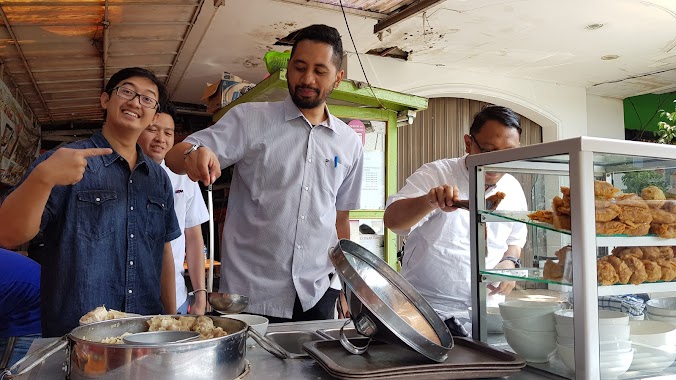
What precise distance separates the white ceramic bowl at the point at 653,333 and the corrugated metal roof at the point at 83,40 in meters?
3.42

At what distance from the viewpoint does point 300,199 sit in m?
2.02

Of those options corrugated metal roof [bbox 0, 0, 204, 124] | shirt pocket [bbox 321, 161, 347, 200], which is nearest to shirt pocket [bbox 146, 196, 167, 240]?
shirt pocket [bbox 321, 161, 347, 200]

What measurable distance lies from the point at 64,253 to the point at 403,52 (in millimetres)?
4112

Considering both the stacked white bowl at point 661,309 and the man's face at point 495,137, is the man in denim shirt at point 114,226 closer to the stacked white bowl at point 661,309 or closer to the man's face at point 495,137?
the man's face at point 495,137

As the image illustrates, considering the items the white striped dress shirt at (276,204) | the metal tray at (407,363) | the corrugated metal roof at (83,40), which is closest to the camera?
the metal tray at (407,363)

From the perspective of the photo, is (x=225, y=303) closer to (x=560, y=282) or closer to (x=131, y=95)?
(x=131, y=95)

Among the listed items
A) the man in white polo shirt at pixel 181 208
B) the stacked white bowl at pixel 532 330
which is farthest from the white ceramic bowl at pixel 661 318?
the man in white polo shirt at pixel 181 208

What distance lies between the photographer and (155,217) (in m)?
1.90

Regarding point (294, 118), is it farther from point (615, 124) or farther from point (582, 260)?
point (615, 124)

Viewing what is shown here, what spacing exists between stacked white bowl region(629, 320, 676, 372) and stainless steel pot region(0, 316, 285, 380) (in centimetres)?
88

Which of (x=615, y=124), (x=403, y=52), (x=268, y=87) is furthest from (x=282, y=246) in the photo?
(x=615, y=124)

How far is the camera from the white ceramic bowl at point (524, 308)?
1.23 m

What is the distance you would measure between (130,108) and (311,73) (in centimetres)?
66

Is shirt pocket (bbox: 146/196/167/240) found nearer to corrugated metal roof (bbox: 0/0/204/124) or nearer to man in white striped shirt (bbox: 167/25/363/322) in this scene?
man in white striped shirt (bbox: 167/25/363/322)
